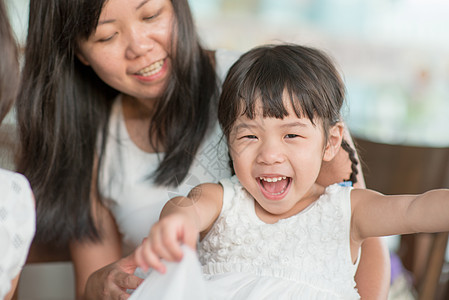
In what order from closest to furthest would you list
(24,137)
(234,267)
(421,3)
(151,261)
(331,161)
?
(151,261)
(234,267)
(331,161)
(24,137)
(421,3)

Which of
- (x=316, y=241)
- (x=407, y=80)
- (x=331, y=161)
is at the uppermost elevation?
(x=331, y=161)

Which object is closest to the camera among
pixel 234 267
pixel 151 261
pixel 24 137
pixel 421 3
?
pixel 151 261

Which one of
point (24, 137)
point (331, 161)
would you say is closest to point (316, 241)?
point (331, 161)

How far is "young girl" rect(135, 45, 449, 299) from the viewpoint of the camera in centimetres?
97

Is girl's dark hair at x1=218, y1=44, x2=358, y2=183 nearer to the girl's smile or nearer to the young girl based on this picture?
the young girl

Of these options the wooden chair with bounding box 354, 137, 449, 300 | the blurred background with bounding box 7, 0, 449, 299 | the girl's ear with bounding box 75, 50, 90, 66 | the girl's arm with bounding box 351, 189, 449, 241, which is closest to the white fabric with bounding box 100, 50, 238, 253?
the girl's ear with bounding box 75, 50, 90, 66

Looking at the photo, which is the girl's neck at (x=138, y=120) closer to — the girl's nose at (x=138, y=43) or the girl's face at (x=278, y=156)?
the girl's nose at (x=138, y=43)

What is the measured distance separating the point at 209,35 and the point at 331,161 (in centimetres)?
329

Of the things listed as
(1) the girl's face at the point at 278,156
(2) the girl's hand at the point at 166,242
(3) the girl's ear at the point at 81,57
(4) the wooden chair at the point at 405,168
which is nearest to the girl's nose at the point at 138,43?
(3) the girl's ear at the point at 81,57

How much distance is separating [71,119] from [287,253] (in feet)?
2.15

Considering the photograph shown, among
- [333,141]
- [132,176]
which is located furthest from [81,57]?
[333,141]

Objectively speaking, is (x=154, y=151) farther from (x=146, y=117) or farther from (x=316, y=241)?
(x=316, y=241)

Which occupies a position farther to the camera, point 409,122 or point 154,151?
point 409,122

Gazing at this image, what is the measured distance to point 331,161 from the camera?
1.13 meters
